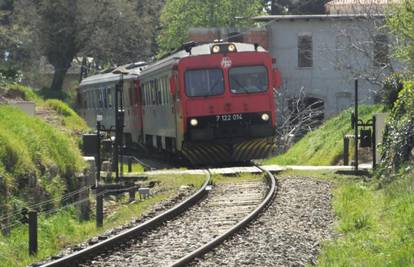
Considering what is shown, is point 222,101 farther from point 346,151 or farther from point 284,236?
point 284,236

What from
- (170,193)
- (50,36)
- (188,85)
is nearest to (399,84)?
(188,85)

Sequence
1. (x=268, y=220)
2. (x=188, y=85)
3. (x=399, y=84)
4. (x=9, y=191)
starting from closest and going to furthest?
1. (x=268, y=220)
2. (x=9, y=191)
3. (x=399, y=84)
4. (x=188, y=85)

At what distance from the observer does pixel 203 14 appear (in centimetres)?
5438

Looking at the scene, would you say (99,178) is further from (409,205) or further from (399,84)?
(409,205)

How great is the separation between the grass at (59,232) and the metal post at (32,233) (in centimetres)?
10

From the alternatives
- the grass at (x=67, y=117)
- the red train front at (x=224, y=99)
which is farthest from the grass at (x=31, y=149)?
the grass at (x=67, y=117)

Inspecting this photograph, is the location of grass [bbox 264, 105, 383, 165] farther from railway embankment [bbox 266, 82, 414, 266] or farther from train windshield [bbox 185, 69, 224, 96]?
railway embankment [bbox 266, 82, 414, 266]

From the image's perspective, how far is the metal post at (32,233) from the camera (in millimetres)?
11989

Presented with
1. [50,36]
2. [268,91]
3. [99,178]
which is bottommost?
[99,178]

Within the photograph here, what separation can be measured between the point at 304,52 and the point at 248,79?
88.2 ft

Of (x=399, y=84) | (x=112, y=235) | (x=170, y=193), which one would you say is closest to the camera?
(x=112, y=235)

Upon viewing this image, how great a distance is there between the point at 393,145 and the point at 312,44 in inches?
1278

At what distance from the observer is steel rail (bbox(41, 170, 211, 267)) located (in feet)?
33.9

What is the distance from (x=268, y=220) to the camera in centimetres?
1365
